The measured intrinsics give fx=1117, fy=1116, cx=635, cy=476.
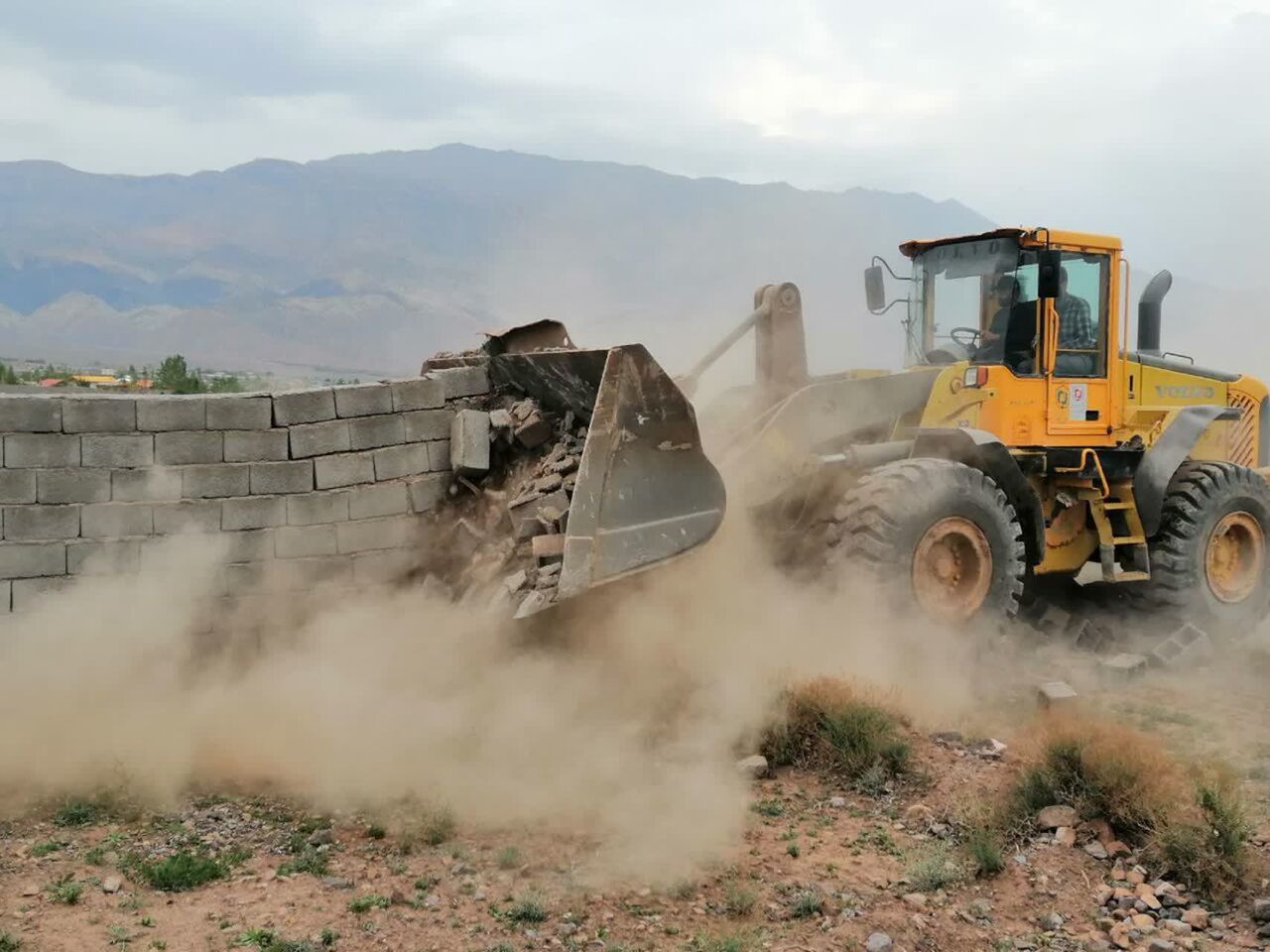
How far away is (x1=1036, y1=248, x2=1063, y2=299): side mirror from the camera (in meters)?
8.73

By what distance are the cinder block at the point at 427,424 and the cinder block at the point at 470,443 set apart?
0.11 m

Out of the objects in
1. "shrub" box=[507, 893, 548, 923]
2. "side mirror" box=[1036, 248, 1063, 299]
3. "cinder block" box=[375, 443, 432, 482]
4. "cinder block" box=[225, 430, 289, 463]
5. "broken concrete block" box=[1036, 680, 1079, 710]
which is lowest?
"shrub" box=[507, 893, 548, 923]

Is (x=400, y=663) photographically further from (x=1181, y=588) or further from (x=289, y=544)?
(x=1181, y=588)

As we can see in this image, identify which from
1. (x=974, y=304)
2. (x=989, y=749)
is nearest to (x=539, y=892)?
(x=989, y=749)

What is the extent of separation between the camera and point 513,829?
5348mm

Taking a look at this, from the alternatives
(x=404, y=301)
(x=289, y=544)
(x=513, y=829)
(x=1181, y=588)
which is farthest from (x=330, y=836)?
(x=404, y=301)

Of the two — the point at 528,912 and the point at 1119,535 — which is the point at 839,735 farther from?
the point at 1119,535

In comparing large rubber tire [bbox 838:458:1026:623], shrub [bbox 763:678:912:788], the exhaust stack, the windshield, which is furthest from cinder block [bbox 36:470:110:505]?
the exhaust stack

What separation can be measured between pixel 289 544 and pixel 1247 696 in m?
6.99

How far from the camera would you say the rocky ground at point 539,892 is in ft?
14.3

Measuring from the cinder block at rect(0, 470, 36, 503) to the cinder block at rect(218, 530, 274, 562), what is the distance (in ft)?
3.63

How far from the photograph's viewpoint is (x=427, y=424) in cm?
780

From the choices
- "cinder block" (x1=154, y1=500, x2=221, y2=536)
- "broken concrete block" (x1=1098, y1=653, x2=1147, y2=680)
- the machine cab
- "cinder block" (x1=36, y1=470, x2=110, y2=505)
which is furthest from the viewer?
the machine cab

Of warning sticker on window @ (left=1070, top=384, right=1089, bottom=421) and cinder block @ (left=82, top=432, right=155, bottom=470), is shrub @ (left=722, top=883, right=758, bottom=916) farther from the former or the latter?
warning sticker on window @ (left=1070, top=384, right=1089, bottom=421)
